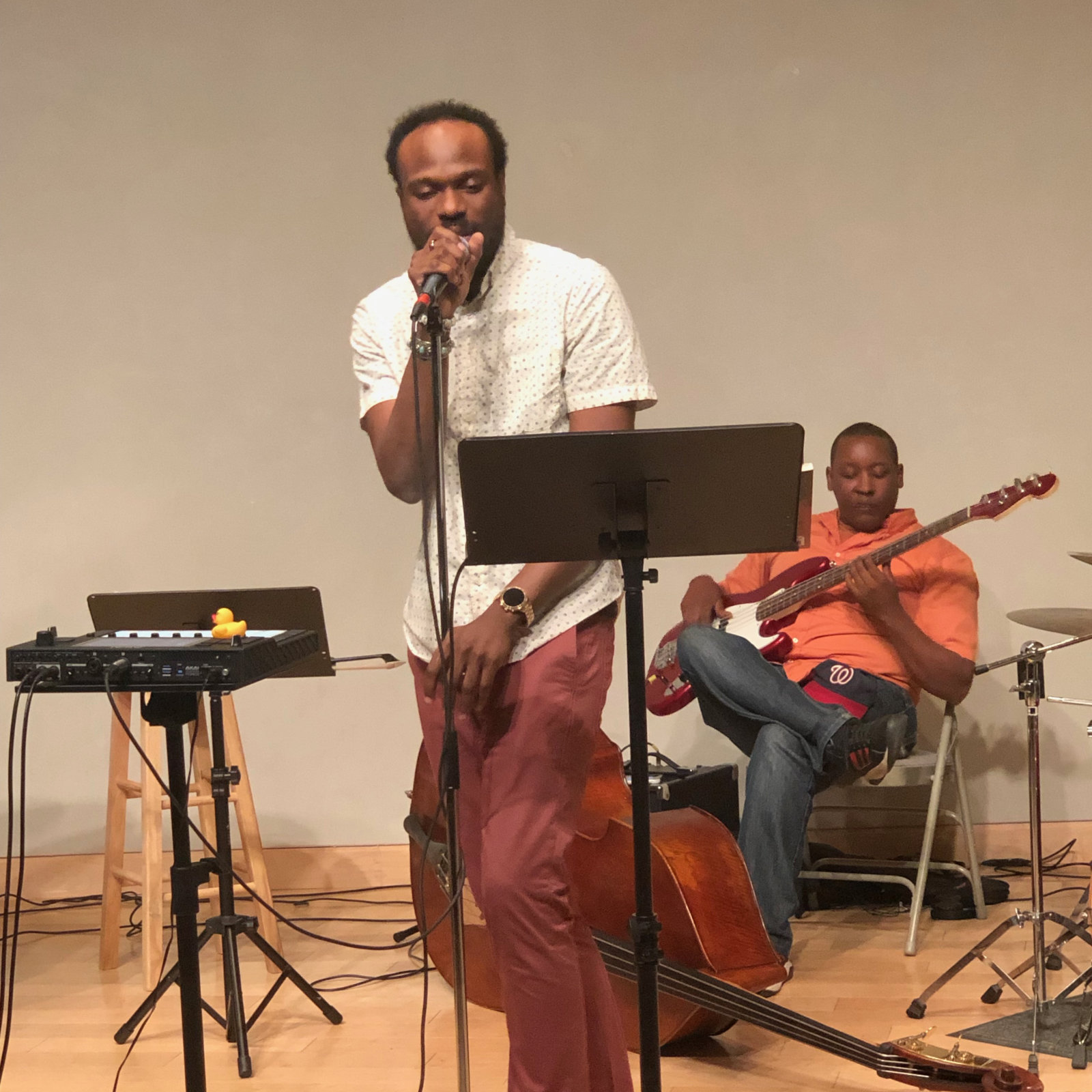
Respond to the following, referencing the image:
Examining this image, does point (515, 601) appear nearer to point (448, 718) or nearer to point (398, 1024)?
point (448, 718)

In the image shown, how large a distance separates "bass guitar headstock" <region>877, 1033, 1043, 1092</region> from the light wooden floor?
0.13 m

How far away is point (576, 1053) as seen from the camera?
5.98 feet

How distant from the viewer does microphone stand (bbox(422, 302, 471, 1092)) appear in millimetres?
1715

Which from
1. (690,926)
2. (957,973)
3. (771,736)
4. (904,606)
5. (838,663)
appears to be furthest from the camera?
(904,606)

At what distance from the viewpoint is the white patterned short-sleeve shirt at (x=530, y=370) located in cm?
191

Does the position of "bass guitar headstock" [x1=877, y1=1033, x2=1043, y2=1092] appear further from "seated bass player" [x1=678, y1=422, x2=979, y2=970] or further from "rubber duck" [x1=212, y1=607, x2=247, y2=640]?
"rubber duck" [x1=212, y1=607, x2=247, y2=640]

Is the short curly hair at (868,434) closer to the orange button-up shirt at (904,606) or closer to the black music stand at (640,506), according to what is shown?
the orange button-up shirt at (904,606)

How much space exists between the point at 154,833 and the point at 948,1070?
1.95 metres

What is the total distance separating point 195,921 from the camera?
1910mm

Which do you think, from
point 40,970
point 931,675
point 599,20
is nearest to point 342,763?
point 40,970

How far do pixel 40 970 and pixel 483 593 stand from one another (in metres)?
2.26

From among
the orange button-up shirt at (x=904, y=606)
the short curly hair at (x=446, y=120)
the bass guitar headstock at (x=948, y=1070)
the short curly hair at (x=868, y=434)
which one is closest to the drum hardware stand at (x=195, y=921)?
the short curly hair at (x=446, y=120)

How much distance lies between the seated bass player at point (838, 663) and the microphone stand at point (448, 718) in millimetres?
1435

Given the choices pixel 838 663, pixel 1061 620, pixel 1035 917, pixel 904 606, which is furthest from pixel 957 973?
pixel 904 606
